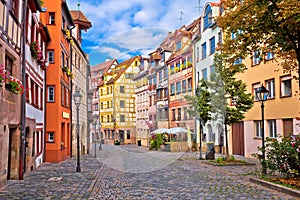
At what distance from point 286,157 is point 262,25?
167 inches

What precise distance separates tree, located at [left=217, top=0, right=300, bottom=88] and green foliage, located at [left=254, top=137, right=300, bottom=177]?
2323 mm

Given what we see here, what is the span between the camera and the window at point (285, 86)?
853 inches

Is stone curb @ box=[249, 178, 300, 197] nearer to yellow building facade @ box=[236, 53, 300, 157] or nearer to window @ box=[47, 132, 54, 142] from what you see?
yellow building facade @ box=[236, 53, 300, 157]

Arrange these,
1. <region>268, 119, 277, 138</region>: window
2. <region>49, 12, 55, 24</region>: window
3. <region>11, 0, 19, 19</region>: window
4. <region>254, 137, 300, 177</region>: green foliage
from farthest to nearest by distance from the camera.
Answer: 1. <region>49, 12, 55, 24</region>: window
2. <region>268, 119, 277, 138</region>: window
3. <region>11, 0, 19, 19</region>: window
4. <region>254, 137, 300, 177</region>: green foliage

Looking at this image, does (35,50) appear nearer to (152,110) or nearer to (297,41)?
(297,41)

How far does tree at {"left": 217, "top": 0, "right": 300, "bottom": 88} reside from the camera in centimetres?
1056

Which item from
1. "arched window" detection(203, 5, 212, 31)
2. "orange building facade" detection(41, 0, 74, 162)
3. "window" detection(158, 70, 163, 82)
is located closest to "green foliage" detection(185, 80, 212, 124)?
"orange building facade" detection(41, 0, 74, 162)

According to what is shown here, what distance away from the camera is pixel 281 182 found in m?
11.8

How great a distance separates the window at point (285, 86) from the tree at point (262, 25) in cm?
851

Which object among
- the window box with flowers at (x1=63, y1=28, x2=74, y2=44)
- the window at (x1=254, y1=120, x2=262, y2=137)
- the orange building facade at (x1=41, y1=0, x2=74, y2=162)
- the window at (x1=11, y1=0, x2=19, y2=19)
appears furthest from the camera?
the window at (x1=254, y1=120, x2=262, y2=137)

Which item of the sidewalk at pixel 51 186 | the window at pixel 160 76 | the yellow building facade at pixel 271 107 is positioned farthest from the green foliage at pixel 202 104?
the window at pixel 160 76

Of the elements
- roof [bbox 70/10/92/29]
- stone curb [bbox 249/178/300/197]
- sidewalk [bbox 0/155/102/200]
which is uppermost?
roof [bbox 70/10/92/29]

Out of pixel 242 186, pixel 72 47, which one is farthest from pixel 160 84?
pixel 242 186

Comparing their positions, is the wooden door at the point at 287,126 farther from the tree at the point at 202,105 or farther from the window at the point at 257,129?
the tree at the point at 202,105
